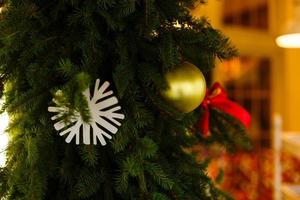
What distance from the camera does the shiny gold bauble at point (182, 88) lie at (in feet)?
2.20

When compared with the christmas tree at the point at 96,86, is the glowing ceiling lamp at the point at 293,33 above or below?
above

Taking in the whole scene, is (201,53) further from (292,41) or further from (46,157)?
(292,41)

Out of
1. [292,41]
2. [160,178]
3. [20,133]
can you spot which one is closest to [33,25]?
[20,133]

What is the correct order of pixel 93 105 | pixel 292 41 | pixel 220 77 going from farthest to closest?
pixel 220 77, pixel 292 41, pixel 93 105

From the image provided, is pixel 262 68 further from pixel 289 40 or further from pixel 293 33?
pixel 293 33

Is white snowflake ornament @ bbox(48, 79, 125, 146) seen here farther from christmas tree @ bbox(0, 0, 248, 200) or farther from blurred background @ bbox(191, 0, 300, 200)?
blurred background @ bbox(191, 0, 300, 200)

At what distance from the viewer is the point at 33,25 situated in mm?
661

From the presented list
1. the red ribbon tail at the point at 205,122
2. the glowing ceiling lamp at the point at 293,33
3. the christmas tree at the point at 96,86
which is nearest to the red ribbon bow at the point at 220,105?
the red ribbon tail at the point at 205,122

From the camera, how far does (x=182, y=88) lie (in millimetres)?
670

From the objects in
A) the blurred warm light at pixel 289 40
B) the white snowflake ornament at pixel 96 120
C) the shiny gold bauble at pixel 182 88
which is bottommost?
the white snowflake ornament at pixel 96 120

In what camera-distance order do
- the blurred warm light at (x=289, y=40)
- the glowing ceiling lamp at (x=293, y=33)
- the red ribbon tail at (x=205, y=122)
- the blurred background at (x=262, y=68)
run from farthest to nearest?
the blurred background at (x=262, y=68)
the blurred warm light at (x=289, y=40)
the glowing ceiling lamp at (x=293, y=33)
the red ribbon tail at (x=205, y=122)

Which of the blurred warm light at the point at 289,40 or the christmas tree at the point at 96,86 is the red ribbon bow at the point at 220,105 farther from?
the blurred warm light at the point at 289,40

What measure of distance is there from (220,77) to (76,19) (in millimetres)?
3893

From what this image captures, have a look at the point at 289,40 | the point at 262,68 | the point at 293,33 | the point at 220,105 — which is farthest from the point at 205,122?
the point at 262,68
